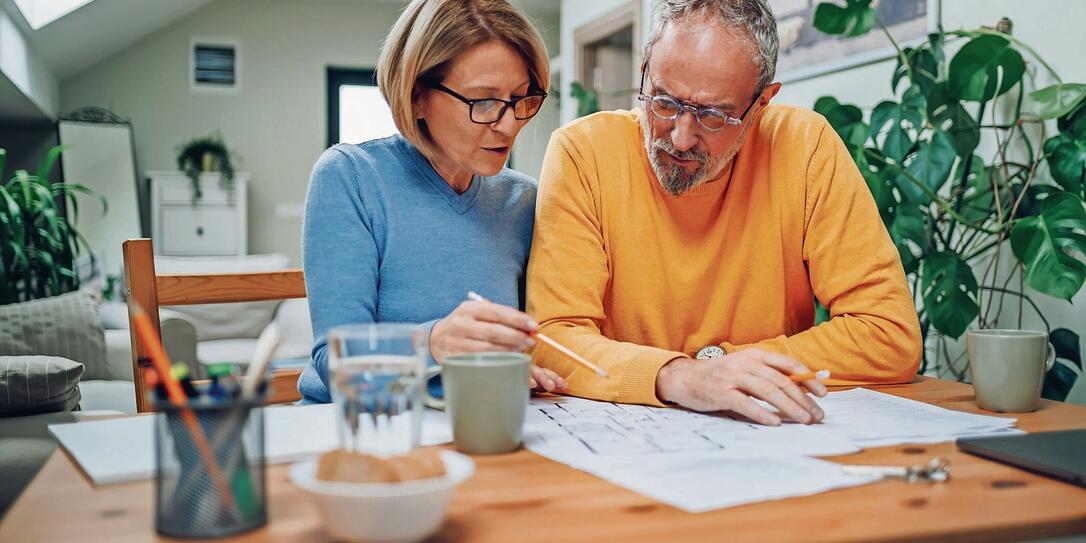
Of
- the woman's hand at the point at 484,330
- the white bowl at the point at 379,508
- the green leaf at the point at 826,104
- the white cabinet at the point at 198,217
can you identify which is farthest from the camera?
the white cabinet at the point at 198,217

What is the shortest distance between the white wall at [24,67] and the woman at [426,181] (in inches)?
122

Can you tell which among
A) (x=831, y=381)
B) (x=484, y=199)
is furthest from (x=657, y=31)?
(x=831, y=381)

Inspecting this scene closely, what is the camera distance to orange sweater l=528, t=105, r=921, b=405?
1.33 metres

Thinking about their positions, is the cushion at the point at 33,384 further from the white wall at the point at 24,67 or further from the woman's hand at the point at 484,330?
the white wall at the point at 24,67

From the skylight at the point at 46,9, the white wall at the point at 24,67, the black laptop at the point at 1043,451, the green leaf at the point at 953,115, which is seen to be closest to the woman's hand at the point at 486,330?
the black laptop at the point at 1043,451

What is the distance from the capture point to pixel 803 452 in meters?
0.80

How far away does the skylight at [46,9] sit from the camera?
4102 mm

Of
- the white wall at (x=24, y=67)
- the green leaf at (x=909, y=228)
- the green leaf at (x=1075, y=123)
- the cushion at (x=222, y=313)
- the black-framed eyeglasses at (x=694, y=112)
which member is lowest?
the cushion at (x=222, y=313)

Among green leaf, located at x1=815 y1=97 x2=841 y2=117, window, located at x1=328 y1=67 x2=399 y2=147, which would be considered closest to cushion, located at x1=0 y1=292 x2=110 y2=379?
green leaf, located at x1=815 y1=97 x2=841 y2=117

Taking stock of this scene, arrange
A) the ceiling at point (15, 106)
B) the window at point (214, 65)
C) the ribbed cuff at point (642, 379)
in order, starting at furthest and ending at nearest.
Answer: the window at point (214, 65) → the ceiling at point (15, 106) → the ribbed cuff at point (642, 379)

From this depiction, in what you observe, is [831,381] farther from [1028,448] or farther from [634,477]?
[634,477]

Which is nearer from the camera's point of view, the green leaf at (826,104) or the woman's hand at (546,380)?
the woman's hand at (546,380)

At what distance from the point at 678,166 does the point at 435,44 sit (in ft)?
1.39

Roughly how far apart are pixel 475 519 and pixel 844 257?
0.93 metres
